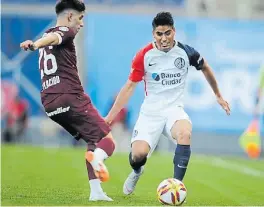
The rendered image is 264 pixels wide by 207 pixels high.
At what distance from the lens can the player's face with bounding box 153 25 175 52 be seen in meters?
11.7

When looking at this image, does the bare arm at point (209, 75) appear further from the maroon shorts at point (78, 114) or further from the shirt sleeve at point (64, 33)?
the shirt sleeve at point (64, 33)

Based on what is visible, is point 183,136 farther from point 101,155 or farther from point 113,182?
point 113,182

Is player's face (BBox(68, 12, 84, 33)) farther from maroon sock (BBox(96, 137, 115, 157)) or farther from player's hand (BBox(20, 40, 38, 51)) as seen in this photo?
maroon sock (BBox(96, 137, 115, 157))

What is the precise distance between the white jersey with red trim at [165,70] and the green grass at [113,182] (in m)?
1.31

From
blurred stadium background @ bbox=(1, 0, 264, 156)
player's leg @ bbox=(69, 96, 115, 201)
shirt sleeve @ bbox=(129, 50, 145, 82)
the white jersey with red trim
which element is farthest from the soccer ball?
blurred stadium background @ bbox=(1, 0, 264, 156)

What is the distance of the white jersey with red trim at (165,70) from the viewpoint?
1209 centimetres

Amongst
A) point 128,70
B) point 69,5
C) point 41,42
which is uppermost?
point 69,5

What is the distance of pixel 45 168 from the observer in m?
18.7

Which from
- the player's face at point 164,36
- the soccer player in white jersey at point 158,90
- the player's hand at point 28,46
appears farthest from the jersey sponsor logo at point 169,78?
the player's hand at point 28,46

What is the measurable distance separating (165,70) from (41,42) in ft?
7.51

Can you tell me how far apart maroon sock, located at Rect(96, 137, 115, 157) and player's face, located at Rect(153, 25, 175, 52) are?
4.91 feet

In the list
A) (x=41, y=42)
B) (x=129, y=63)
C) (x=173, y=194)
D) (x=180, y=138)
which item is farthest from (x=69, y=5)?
(x=129, y=63)

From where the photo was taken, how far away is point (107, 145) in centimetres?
1123

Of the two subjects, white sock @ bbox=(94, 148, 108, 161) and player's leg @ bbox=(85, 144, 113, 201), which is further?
player's leg @ bbox=(85, 144, 113, 201)
